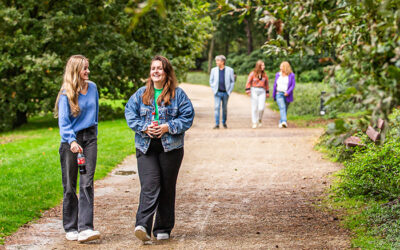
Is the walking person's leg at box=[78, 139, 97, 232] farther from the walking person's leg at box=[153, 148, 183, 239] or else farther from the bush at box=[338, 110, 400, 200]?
the bush at box=[338, 110, 400, 200]

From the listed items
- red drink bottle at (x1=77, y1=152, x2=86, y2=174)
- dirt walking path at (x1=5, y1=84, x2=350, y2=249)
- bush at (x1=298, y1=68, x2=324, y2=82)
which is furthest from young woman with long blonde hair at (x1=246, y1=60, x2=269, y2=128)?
bush at (x1=298, y1=68, x2=324, y2=82)

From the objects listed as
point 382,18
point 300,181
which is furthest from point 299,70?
point 382,18

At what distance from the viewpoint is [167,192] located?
19.5 feet

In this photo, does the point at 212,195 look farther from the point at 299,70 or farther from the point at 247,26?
the point at 247,26

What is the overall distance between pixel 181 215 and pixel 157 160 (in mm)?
1466

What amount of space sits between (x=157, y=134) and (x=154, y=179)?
0.46 metres

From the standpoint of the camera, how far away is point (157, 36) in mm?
20484

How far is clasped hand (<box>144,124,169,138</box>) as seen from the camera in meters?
5.72

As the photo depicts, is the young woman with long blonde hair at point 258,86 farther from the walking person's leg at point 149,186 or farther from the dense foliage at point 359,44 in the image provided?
the dense foliage at point 359,44

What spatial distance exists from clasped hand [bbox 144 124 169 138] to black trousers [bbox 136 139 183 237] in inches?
4.4

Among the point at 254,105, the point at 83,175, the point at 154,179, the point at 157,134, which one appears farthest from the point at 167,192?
the point at 254,105

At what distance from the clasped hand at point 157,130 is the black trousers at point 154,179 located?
11 centimetres

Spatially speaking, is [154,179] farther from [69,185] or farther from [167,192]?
[69,185]

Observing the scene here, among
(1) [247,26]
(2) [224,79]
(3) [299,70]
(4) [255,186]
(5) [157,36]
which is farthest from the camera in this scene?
(1) [247,26]
